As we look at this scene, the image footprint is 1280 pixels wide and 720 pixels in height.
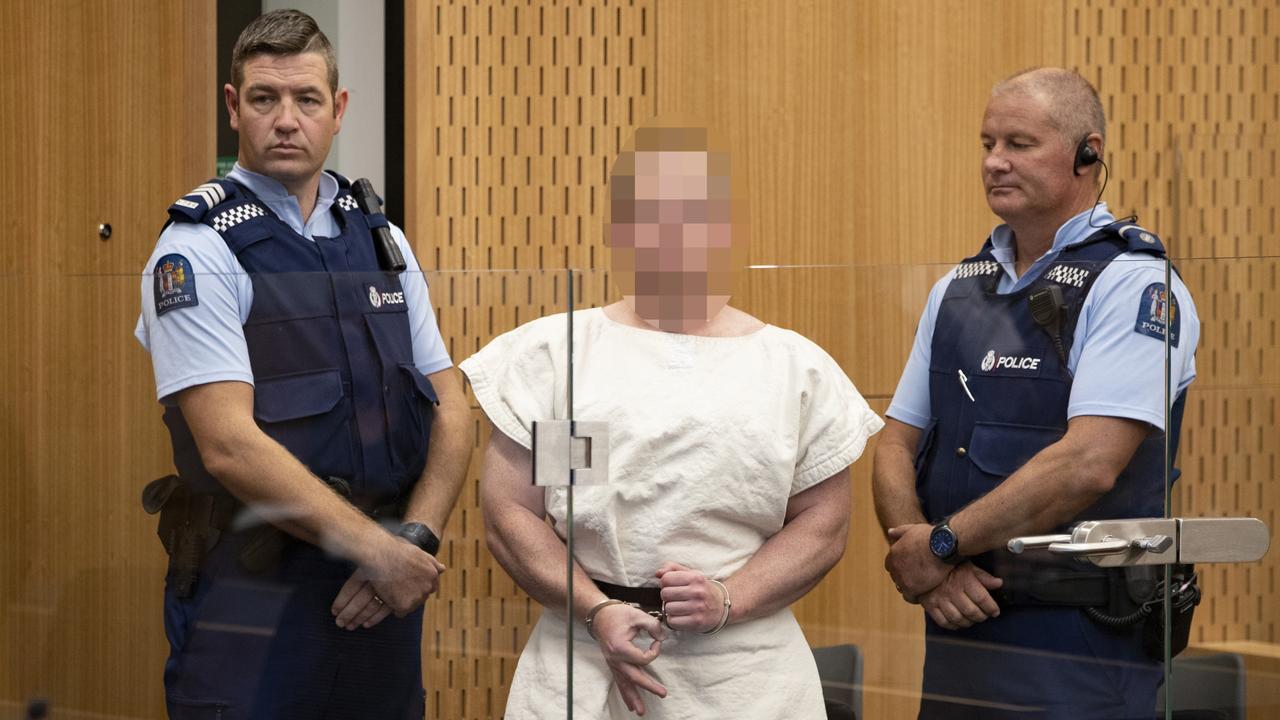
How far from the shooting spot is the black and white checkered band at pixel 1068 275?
2086 millimetres

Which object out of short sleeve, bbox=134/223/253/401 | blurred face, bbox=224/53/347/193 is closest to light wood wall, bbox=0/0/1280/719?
blurred face, bbox=224/53/347/193

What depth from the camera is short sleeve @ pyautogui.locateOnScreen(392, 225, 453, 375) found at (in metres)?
2.07

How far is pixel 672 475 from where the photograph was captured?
6.47ft

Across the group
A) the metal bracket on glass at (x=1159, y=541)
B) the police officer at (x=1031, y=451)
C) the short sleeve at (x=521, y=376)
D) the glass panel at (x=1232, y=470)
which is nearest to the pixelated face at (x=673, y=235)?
the short sleeve at (x=521, y=376)

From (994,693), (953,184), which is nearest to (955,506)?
(994,693)

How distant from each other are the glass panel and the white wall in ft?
8.43

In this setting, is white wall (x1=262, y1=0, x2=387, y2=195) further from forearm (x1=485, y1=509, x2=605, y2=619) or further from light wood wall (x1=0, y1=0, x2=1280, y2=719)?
forearm (x1=485, y1=509, x2=605, y2=619)

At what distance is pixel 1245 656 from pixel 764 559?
830 millimetres

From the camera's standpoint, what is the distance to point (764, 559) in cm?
200

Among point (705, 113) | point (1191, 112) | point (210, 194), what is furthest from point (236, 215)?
point (1191, 112)

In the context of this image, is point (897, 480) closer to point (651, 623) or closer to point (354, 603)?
point (651, 623)

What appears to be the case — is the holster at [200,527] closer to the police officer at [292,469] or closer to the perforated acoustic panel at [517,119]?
the police officer at [292,469]

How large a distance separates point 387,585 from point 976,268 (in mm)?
1006

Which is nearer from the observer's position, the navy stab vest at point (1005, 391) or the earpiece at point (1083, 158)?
the navy stab vest at point (1005, 391)
